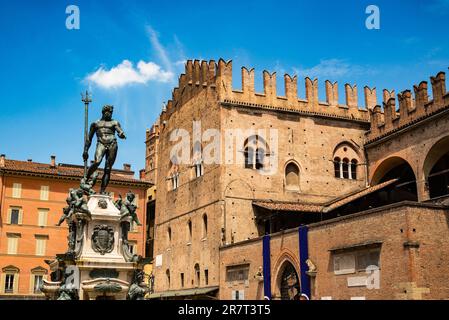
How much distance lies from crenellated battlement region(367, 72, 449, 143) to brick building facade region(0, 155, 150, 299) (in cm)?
1898

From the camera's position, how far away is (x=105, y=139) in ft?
41.9

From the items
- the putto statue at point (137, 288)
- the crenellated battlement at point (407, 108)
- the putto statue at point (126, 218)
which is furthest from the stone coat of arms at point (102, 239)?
the crenellated battlement at point (407, 108)

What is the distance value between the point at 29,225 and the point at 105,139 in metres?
28.1

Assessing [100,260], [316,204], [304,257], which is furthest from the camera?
[316,204]

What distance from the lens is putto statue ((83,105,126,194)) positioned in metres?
12.7

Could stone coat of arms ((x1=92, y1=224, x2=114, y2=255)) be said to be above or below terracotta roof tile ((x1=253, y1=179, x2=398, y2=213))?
below

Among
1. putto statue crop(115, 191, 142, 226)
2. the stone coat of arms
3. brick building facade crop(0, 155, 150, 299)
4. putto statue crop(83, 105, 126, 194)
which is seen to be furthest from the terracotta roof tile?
brick building facade crop(0, 155, 150, 299)

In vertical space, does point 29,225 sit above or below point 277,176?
below

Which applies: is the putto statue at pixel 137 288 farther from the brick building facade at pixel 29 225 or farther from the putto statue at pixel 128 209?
the brick building facade at pixel 29 225

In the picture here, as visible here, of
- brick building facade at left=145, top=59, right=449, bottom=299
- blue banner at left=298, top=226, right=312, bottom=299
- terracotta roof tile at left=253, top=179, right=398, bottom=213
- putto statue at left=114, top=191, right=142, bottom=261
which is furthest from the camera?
terracotta roof tile at left=253, top=179, right=398, bottom=213

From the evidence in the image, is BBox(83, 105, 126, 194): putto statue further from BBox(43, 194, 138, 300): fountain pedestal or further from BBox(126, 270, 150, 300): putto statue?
BBox(126, 270, 150, 300): putto statue

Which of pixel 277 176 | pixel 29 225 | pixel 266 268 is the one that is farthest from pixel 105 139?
pixel 29 225

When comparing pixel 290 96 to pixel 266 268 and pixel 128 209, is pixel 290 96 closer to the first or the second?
pixel 266 268
